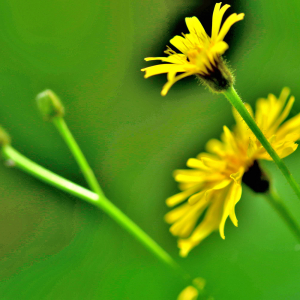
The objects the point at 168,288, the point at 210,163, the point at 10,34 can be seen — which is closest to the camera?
the point at 210,163

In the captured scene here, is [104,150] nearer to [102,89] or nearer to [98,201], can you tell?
[102,89]

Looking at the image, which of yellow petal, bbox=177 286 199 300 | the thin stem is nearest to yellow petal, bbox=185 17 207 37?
the thin stem

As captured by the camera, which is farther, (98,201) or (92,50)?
(92,50)

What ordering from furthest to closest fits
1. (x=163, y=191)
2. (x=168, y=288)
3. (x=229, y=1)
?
(x=163, y=191)
(x=229, y=1)
(x=168, y=288)

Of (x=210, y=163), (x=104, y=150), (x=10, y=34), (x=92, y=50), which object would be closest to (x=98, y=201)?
(x=210, y=163)

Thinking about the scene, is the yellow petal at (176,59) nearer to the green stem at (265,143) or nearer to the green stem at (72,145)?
the green stem at (265,143)

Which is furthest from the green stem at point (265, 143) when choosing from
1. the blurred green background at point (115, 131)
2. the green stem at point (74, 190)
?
the blurred green background at point (115, 131)

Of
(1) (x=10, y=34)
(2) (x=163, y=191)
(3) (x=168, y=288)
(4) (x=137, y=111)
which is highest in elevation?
(1) (x=10, y=34)

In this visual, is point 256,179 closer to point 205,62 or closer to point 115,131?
point 205,62
